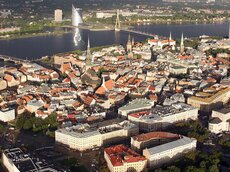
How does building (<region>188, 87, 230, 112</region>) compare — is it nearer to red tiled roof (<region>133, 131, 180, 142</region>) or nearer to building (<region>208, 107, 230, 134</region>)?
building (<region>208, 107, 230, 134</region>)

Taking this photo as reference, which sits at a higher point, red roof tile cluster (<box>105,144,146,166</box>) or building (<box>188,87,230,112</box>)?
building (<box>188,87,230,112</box>)

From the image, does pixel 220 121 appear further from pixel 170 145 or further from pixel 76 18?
pixel 76 18

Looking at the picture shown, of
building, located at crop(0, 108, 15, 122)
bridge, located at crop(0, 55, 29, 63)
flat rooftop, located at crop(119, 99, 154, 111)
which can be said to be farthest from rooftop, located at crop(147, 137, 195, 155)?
bridge, located at crop(0, 55, 29, 63)

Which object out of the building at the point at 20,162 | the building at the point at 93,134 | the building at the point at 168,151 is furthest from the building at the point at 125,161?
the building at the point at 20,162

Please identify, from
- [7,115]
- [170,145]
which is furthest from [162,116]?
[7,115]

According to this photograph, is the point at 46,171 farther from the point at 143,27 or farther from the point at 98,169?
the point at 143,27

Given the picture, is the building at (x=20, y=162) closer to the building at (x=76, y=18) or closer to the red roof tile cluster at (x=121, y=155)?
the red roof tile cluster at (x=121, y=155)

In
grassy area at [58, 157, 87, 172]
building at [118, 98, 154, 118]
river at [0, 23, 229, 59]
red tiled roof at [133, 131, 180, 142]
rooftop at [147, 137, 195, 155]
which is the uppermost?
river at [0, 23, 229, 59]
